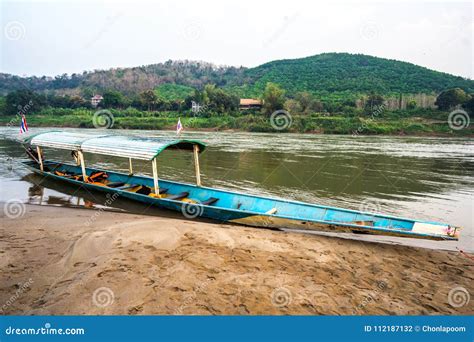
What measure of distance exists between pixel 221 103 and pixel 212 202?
40.1m

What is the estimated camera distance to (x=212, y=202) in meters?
8.16

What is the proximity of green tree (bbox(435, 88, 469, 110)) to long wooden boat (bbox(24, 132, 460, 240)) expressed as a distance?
42.1m

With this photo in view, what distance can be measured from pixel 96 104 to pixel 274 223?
6031 centimetres

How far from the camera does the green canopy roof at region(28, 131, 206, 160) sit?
789 centimetres

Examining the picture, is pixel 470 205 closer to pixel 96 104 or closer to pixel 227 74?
pixel 96 104
